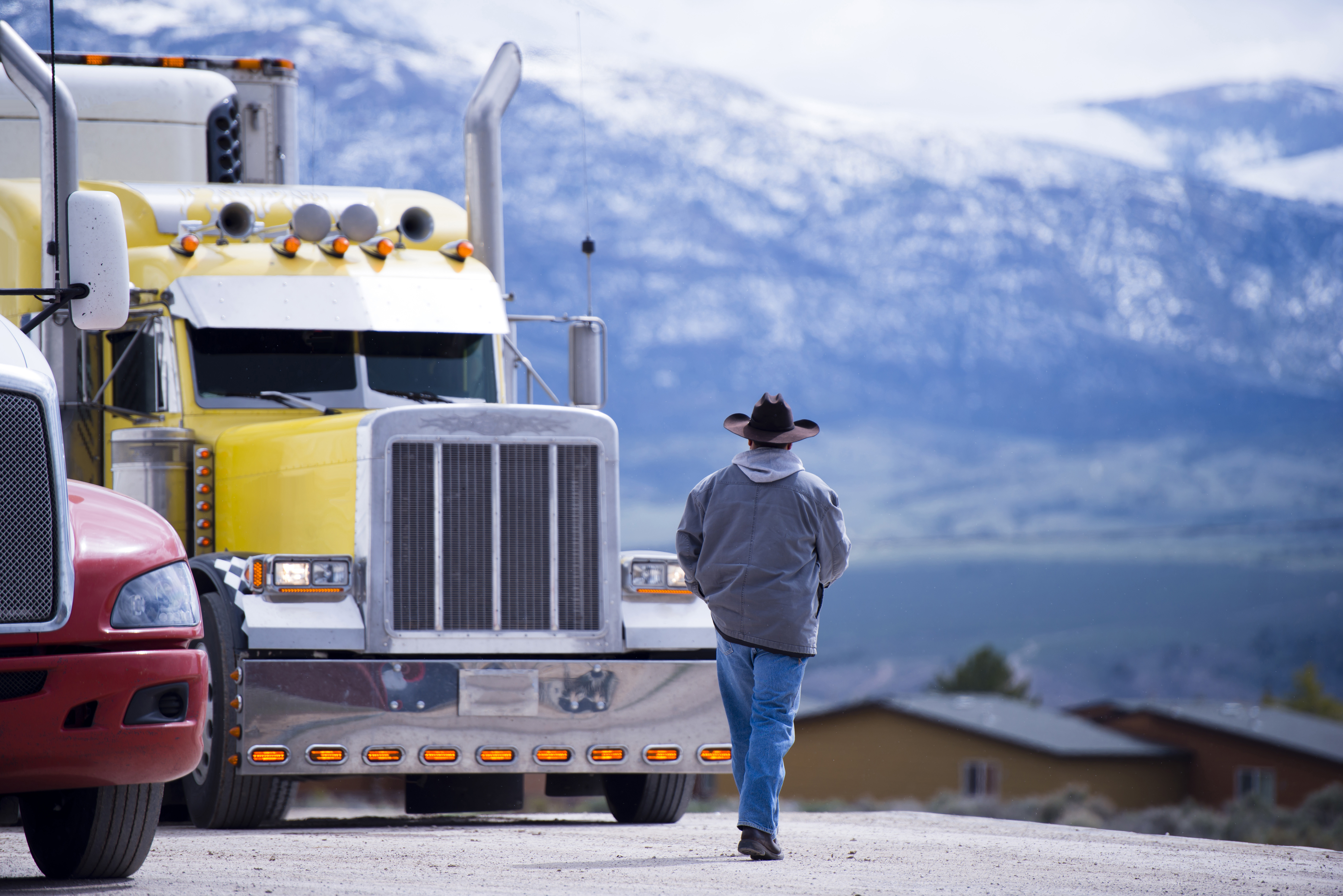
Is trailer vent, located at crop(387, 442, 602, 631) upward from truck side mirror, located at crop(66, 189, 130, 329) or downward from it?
downward

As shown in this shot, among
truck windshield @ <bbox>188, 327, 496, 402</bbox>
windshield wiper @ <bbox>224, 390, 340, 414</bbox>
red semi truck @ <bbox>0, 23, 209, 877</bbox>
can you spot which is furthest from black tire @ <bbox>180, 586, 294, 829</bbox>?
red semi truck @ <bbox>0, 23, 209, 877</bbox>

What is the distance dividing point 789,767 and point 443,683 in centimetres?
8603

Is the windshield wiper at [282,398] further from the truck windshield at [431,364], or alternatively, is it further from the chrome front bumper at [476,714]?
the chrome front bumper at [476,714]

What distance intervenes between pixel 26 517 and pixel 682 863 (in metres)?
3.09

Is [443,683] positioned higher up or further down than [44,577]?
further down

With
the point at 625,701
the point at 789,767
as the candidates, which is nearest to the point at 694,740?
the point at 625,701

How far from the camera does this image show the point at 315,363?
11.5 m

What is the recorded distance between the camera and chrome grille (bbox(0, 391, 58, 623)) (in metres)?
6.75

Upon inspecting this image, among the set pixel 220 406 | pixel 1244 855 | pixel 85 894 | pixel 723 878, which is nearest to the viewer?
pixel 85 894

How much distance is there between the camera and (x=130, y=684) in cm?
686

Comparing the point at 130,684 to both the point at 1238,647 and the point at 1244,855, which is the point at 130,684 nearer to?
the point at 1244,855

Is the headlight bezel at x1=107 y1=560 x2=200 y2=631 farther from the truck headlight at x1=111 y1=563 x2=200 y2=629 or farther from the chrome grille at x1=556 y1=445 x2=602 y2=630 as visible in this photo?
the chrome grille at x1=556 y1=445 x2=602 y2=630

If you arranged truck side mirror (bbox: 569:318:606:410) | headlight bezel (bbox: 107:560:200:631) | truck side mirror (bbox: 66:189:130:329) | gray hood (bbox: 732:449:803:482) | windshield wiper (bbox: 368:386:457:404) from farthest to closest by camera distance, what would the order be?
truck side mirror (bbox: 569:318:606:410)
windshield wiper (bbox: 368:386:457:404)
gray hood (bbox: 732:449:803:482)
truck side mirror (bbox: 66:189:130:329)
headlight bezel (bbox: 107:560:200:631)

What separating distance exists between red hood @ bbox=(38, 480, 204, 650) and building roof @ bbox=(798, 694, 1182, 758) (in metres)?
81.3
